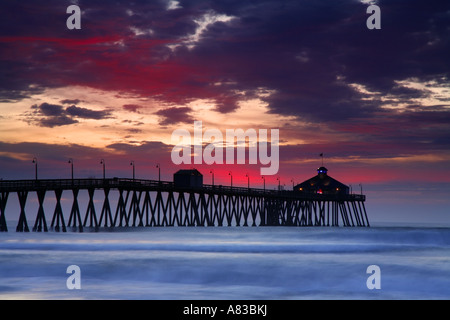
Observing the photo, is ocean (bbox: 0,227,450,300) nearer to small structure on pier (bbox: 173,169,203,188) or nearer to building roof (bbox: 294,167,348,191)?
small structure on pier (bbox: 173,169,203,188)

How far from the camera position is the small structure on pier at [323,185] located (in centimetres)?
12331

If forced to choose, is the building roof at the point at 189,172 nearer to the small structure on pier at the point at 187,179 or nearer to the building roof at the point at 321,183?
the small structure on pier at the point at 187,179

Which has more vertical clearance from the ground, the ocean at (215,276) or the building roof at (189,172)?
the building roof at (189,172)

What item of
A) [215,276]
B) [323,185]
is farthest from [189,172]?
[215,276]

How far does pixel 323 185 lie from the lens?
125625 mm

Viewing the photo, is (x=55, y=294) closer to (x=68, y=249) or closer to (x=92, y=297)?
(x=92, y=297)

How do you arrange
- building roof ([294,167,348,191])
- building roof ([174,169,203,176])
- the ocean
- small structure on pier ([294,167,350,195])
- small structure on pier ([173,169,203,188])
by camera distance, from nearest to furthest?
the ocean
small structure on pier ([173,169,203,188])
building roof ([174,169,203,176])
small structure on pier ([294,167,350,195])
building roof ([294,167,348,191])

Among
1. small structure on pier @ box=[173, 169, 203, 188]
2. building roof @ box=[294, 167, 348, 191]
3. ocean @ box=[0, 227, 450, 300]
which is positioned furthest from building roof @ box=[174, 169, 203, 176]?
building roof @ box=[294, 167, 348, 191]

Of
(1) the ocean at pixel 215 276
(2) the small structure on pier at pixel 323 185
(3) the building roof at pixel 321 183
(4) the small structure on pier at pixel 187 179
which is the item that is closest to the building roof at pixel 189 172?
(4) the small structure on pier at pixel 187 179

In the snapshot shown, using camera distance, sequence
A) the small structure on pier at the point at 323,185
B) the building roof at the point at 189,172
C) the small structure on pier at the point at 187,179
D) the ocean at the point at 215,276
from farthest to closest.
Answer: the small structure on pier at the point at 323,185 < the building roof at the point at 189,172 < the small structure on pier at the point at 187,179 < the ocean at the point at 215,276

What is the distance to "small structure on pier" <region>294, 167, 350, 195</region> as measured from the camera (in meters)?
123
